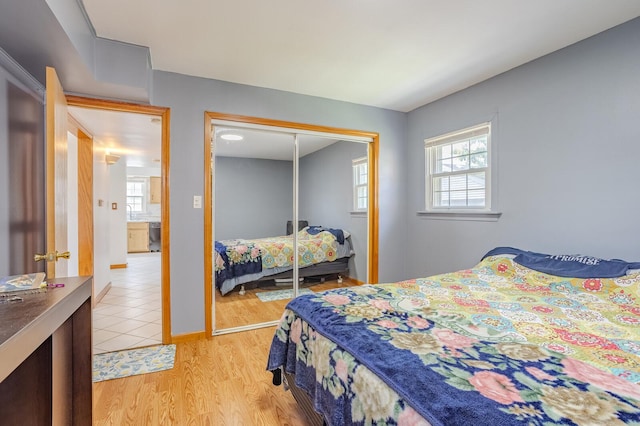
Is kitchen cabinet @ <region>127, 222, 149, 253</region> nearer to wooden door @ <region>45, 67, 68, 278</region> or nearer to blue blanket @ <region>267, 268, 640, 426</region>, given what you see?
wooden door @ <region>45, 67, 68, 278</region>

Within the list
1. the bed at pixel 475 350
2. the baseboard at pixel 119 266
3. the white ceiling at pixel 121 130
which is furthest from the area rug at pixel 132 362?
the baseboard at pixel 119 266

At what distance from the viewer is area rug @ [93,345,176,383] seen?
7.45 ft

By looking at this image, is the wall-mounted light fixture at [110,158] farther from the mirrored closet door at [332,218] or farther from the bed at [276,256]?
the mirrored closet door at [332,218]

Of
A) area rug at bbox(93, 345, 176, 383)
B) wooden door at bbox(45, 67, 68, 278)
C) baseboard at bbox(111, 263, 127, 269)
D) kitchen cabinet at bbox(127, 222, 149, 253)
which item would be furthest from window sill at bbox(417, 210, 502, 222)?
kitchen cabinet at bbox(127, 222, 149, 253)

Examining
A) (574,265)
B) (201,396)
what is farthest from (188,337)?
(574,265)

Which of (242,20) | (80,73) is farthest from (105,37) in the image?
(242,20)

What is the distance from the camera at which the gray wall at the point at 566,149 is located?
82.6 inches

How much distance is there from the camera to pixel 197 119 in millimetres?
2855

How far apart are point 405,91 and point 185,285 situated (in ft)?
9.55

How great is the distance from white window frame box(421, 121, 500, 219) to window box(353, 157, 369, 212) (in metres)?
0.73

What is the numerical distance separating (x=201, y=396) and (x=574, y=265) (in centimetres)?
262

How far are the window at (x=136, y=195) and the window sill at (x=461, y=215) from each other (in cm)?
791

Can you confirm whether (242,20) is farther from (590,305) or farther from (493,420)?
(590,305)

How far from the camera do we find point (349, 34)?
7.30 ft
